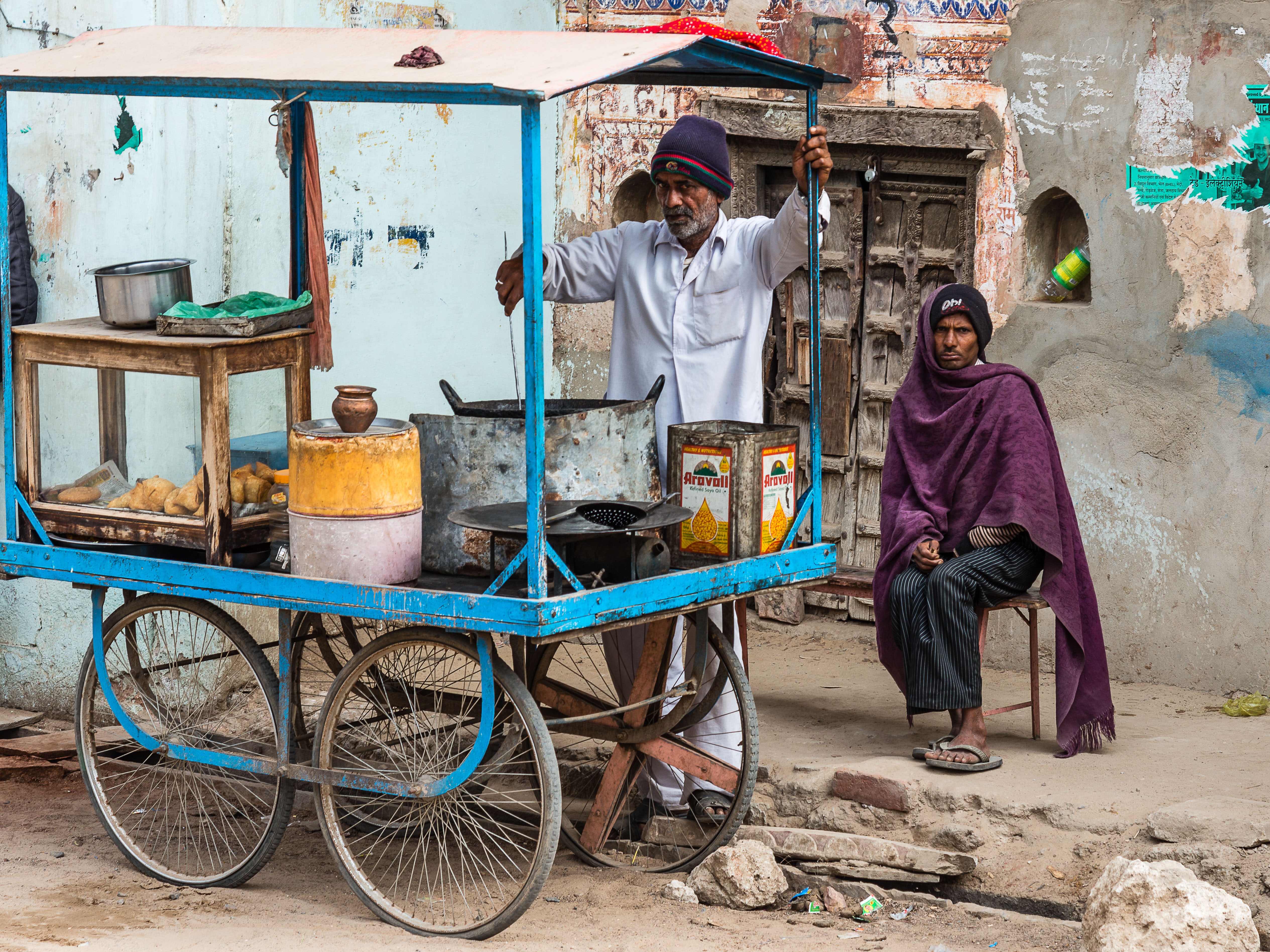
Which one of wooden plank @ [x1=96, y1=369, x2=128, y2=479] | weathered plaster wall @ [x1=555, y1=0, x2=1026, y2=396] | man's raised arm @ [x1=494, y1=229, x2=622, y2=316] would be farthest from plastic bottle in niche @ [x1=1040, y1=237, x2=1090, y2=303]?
wooden plank @ [x1=96, y1=369, x2=128, y2=479]

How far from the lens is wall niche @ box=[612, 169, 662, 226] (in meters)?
7.27

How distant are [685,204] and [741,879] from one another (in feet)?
6.71

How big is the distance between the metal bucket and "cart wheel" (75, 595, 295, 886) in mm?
→ 654

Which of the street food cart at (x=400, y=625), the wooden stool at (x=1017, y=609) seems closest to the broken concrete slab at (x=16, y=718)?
the street food cart at (x=400, y=625)

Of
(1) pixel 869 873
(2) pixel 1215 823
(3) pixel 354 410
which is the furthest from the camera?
(1) pixel 869 873

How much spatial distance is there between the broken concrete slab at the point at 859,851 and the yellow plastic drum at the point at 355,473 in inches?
60.2

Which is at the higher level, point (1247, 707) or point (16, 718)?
point (1247, 707)

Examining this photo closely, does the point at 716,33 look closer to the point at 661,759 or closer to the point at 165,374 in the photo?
the point at 165,374

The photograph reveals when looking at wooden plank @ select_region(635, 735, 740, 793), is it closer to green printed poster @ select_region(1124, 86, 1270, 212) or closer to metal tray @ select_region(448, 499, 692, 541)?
metal tray @ select_region(448, 499, 692, 541)

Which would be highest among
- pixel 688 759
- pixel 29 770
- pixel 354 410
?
pixel 354 410

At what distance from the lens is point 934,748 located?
4914mm

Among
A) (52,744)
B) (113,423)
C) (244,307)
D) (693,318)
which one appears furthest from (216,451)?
(52,744)

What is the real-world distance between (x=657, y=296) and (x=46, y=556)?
6.58 ft

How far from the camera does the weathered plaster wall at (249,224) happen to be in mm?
6160
